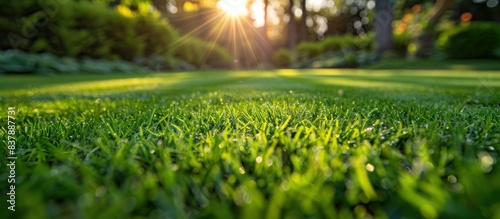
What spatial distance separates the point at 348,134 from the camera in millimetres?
1137

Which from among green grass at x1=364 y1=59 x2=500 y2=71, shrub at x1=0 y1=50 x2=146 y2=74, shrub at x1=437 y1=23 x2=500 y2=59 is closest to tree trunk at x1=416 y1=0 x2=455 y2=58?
shrub at x1=437 y1=23 x2=500 y2=59

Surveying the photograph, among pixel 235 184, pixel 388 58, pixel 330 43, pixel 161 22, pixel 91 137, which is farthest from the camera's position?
pixel 330 43

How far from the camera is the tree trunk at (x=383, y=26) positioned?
66.7 ft

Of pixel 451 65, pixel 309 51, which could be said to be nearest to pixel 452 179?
pixel 451 65

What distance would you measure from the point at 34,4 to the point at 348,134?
38.3 ft

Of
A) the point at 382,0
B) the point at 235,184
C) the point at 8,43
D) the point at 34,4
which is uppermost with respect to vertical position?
the point at 382,0

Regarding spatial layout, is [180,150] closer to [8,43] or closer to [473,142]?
[473,142]

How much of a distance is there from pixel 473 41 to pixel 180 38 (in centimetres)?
1504

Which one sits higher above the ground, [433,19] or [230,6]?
[230,6]

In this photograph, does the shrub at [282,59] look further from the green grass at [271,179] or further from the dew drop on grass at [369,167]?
the dew drop on grass at [369,167]

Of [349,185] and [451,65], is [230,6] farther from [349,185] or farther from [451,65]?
[349,185]

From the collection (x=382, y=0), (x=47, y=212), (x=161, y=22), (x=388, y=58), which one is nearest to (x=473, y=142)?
(x=47, y=212)

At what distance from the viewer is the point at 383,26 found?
20312mm

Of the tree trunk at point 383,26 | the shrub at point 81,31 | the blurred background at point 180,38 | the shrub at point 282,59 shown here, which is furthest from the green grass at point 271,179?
the shrub at point 282,59
